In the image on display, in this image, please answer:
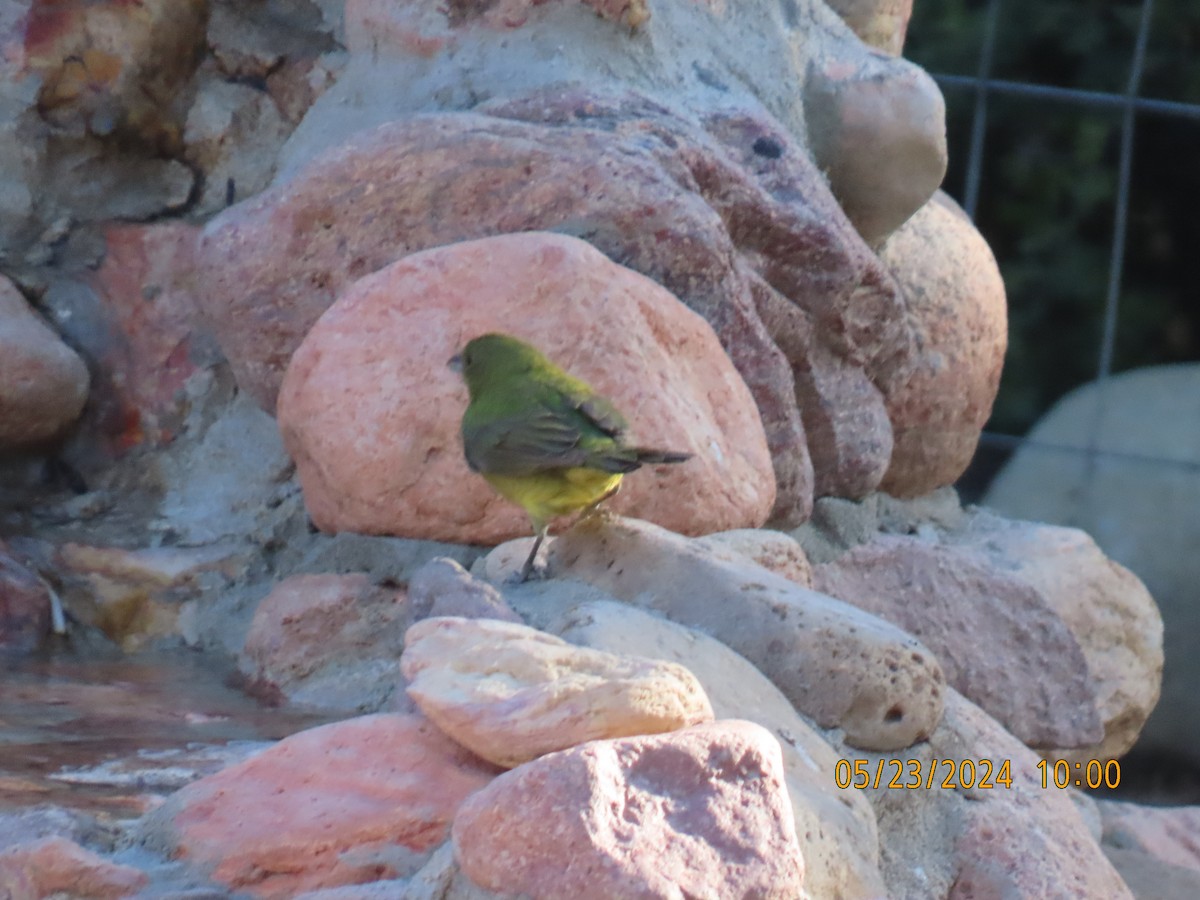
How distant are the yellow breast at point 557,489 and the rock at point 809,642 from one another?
0.29 metres

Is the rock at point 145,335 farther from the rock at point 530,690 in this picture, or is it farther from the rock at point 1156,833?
the rock at point 1156,833

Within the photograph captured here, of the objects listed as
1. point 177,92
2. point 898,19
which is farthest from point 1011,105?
point 177,92

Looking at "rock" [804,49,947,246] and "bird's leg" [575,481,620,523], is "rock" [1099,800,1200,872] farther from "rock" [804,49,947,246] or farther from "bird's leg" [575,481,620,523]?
"bird's leg" [575,481,620,523]

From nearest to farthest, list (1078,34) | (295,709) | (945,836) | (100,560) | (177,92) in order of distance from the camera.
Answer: (945,836), (295,709), (100,560), (177,92), (1078,34)

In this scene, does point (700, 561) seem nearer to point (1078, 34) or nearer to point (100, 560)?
point (100, 560)

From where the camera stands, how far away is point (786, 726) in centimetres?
199

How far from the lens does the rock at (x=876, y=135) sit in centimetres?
345

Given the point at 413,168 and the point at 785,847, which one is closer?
the point at 785,847

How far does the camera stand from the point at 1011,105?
6.65m

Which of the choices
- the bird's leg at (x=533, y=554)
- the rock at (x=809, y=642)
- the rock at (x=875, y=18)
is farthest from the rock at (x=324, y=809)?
the rock at (x=875, y=18)

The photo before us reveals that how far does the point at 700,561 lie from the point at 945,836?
19.8 inches

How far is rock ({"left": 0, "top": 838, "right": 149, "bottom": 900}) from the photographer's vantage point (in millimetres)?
1555

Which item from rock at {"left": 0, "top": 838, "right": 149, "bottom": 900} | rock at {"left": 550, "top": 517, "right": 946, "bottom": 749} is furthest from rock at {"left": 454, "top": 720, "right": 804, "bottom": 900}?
rock at {"left": 550, "top": 517, "right": 946, "bottom": 749}
